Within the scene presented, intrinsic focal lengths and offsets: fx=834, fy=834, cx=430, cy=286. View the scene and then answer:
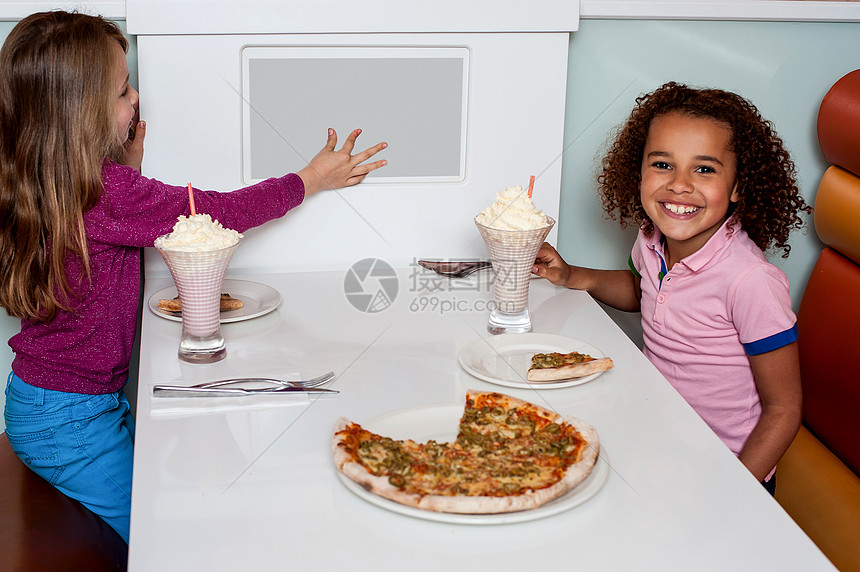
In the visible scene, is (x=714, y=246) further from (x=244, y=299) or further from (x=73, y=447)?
(x=73, y=447)

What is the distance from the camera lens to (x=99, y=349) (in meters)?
1.38

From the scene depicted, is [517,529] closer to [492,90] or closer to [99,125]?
[99,125]

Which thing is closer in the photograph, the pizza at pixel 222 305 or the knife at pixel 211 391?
the knife at pixel 211 391

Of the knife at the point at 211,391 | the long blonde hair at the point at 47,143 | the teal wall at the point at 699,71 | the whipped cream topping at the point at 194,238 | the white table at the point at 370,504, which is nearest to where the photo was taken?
the white table at the point at 370,504

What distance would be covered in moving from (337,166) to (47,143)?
51 cm

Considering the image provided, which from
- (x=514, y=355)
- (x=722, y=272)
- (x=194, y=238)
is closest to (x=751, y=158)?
(x=722, y=272)

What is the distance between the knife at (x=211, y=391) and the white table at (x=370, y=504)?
0.01m

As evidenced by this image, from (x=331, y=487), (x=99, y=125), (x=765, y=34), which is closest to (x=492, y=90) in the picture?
(x=765, y=34)

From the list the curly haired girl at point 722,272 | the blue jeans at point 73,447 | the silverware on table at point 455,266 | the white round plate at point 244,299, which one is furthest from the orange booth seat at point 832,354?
the blue jeans at point 73,447

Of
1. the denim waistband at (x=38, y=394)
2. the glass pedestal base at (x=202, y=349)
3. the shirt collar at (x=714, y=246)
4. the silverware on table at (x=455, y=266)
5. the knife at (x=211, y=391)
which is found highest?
the shirt collar at (x=714, y=246)

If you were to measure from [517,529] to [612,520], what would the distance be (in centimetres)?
9

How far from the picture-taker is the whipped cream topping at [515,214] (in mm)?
1241

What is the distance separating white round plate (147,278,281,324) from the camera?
4.15 ft

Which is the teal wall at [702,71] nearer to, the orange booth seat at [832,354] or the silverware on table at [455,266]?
the orange booth seat at [832,354]
